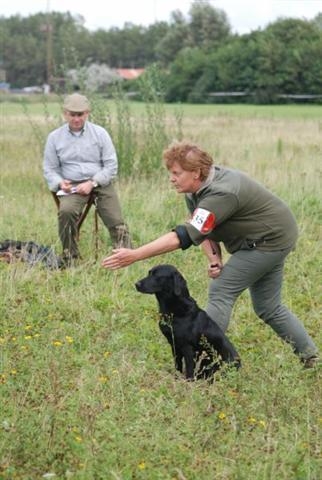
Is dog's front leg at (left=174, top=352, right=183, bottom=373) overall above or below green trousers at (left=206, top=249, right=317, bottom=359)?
below

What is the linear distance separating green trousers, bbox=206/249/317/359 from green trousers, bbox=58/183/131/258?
3.02 m

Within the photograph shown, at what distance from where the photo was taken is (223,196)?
4.73 meters

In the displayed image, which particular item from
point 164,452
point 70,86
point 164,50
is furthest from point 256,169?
point 164,50

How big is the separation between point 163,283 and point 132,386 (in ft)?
2.20

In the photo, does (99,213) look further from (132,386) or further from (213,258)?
(132,386)

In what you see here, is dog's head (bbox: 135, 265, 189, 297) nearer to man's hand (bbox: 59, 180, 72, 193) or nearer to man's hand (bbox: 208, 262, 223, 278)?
man's hand (bbox: 208, 262, 223, 278)

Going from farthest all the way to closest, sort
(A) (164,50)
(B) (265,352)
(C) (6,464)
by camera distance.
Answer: (A) (164,50), (B) (265,352), (C) (6,464)

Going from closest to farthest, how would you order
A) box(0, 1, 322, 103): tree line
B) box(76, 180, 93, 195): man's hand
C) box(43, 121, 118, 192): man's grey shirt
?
1. box(76, 180, 93, 195): man's hand
2. box(43, 121, 118, 192): man's grey shirt
3. box(0, 1, 322, 103): tree line

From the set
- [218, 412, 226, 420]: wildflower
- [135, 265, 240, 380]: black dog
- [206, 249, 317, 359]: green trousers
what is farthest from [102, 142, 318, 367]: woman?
[218, 412, 226, 420]: wildflower

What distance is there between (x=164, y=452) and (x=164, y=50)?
85143mm

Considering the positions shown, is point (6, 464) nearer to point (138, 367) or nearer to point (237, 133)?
point (138, 367)

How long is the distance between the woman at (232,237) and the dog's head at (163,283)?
0.20 meters

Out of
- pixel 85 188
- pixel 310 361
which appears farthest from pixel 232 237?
pixel 85 188

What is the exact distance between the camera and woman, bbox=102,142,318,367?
467 cm
